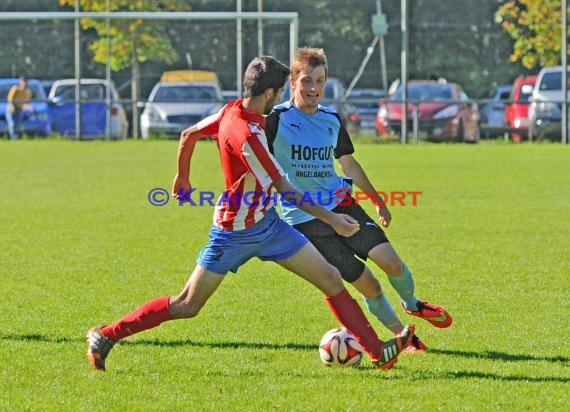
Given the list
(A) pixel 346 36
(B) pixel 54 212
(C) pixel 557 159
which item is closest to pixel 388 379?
(B) pixel 54 212

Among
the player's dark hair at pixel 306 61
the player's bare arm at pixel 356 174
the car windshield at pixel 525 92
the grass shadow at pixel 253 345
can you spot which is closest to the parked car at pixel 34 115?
the car windshield at pixel 525 92

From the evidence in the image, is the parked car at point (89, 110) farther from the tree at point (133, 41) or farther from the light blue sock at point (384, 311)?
the light blue sock at point (384, 311)

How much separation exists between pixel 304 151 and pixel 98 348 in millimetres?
1479

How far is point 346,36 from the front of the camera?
27.7 meters

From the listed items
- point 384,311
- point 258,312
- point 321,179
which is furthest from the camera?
point 258,312

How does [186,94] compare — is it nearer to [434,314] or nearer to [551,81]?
[551,81]

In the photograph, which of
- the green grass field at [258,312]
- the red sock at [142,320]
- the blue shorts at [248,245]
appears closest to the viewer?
the green grass field at [258,312]

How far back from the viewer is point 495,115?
2666 cm

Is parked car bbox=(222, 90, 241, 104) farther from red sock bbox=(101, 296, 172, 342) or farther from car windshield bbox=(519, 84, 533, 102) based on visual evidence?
red sock bbox=(101, 296, 172, 342)

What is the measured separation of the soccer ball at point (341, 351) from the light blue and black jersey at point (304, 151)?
0.75 meters

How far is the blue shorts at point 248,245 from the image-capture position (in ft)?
18.8

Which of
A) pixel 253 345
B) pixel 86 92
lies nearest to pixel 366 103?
pixel 86 92

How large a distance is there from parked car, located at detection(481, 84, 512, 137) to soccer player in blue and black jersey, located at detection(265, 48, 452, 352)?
20401 mm

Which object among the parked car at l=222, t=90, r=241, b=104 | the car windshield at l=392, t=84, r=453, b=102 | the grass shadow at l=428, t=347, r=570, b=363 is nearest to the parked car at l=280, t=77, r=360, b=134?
the car windshield at l=392, t=84, r=453, b=102
